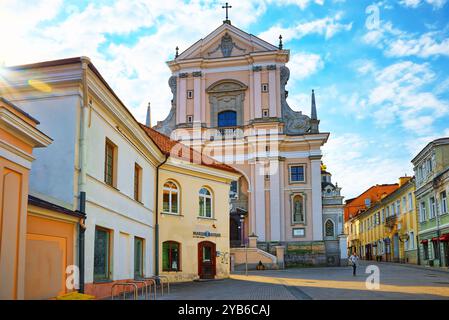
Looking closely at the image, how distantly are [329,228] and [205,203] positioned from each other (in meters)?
22.2

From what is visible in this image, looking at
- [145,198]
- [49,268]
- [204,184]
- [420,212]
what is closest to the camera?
[49,268]

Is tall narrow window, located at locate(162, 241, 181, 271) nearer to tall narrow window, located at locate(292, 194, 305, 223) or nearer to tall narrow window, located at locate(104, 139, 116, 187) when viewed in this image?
tall narrow window, located at locate(104, 139, 116, 187)

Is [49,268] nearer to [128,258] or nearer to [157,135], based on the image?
[128,258]

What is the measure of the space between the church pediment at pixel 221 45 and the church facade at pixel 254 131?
90mm

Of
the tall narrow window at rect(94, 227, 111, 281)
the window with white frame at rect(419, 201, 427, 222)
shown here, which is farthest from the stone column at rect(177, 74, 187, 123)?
the tall narrow window at rect(94, 227, 111, 281)

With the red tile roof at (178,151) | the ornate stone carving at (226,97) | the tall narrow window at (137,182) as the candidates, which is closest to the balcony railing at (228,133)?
the ornate stone carving at (226,97)

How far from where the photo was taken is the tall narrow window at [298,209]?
4447 centimetres

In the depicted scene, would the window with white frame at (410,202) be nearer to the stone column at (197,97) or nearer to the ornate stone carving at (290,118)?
the ornate stone carving at (290,118)

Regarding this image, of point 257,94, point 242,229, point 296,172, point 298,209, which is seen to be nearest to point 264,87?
point 257,94

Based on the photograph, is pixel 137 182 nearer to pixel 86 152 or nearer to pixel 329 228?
pixel 86 152

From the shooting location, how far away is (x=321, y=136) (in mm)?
44594

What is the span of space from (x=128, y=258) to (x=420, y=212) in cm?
3114
